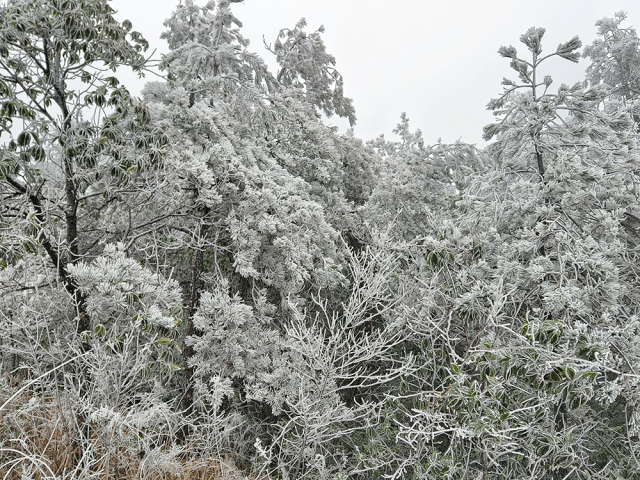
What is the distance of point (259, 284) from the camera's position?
17.5 ft

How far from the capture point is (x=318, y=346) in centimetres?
390

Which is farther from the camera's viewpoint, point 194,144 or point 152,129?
point 194,144

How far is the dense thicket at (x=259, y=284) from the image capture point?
10.3 ft

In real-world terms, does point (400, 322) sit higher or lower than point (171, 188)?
lower

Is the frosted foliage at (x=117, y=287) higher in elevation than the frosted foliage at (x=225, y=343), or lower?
higher

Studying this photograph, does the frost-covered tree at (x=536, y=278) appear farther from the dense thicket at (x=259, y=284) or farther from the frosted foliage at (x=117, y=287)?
the frosted foliage at (x=117, y=287)

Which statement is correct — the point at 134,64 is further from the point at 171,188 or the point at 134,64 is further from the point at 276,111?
the point at 276,111

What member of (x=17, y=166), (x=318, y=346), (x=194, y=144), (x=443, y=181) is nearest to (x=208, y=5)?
(x=194, y=144)

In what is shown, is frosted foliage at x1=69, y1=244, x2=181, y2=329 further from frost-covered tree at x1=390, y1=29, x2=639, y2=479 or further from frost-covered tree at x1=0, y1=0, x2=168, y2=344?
frost-covered tree at x1=390, y1=29, x2=639, y2=479

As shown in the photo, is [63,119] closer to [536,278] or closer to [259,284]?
[259,284]

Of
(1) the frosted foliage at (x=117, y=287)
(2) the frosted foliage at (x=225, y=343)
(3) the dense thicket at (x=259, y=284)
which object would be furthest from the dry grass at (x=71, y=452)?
(2) the frosted foliage at (x=225, y=343)

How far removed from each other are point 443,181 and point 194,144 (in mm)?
4009

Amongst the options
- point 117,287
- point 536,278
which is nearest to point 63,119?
point 117,287

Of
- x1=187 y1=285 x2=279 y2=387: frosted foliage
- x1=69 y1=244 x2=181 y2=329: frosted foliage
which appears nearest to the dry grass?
x1=69 y1=244 x2=181 y2=329: frosted foliage
